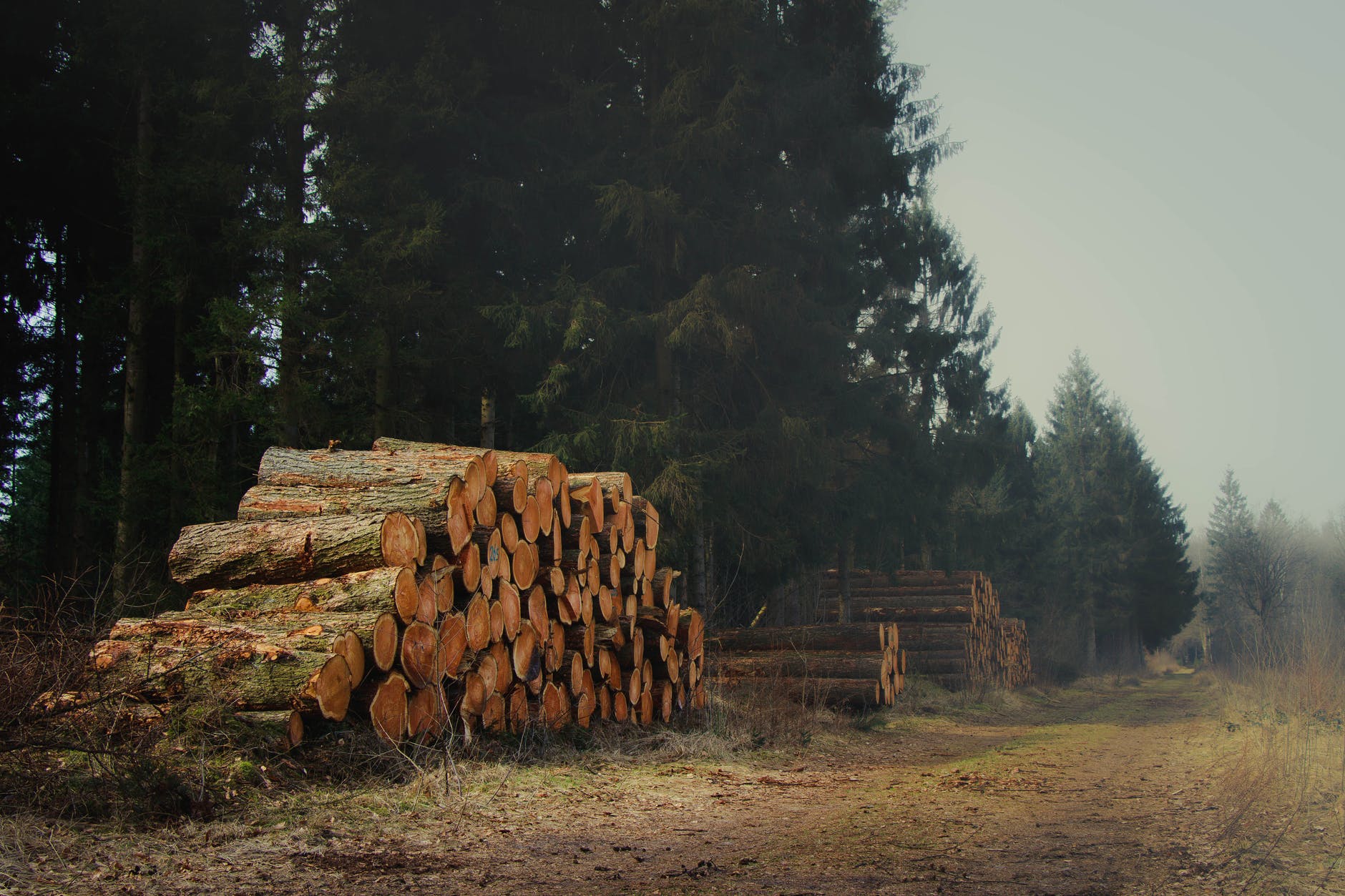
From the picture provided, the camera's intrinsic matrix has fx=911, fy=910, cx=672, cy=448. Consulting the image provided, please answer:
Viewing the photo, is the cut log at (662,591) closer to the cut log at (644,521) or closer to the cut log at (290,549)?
the cut log at (644,521)

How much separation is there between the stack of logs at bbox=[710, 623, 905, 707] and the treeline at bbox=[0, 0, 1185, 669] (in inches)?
89.8

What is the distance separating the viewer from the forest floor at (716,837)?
4156mm

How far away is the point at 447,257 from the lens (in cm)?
1515

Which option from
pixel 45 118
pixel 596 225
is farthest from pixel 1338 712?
pixel 45 118

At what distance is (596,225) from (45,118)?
972 centimetres

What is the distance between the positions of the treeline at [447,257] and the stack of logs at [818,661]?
228cm

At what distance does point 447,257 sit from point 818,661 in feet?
28.9

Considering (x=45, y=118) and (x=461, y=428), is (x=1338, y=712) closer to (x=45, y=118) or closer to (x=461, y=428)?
(x=461, y=428)

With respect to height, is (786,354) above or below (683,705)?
above

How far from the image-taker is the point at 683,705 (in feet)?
33.7

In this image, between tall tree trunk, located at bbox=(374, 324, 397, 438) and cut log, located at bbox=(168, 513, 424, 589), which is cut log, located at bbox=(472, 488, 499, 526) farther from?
tall tree trunk, located at bbox=(374, 324, 397, 438)

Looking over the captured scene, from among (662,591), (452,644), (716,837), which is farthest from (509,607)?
(716,837)

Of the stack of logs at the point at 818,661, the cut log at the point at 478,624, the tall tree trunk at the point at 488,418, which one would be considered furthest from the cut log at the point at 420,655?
the tall tree trunk at the point at 488,418

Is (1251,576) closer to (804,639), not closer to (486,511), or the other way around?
(804,639)
